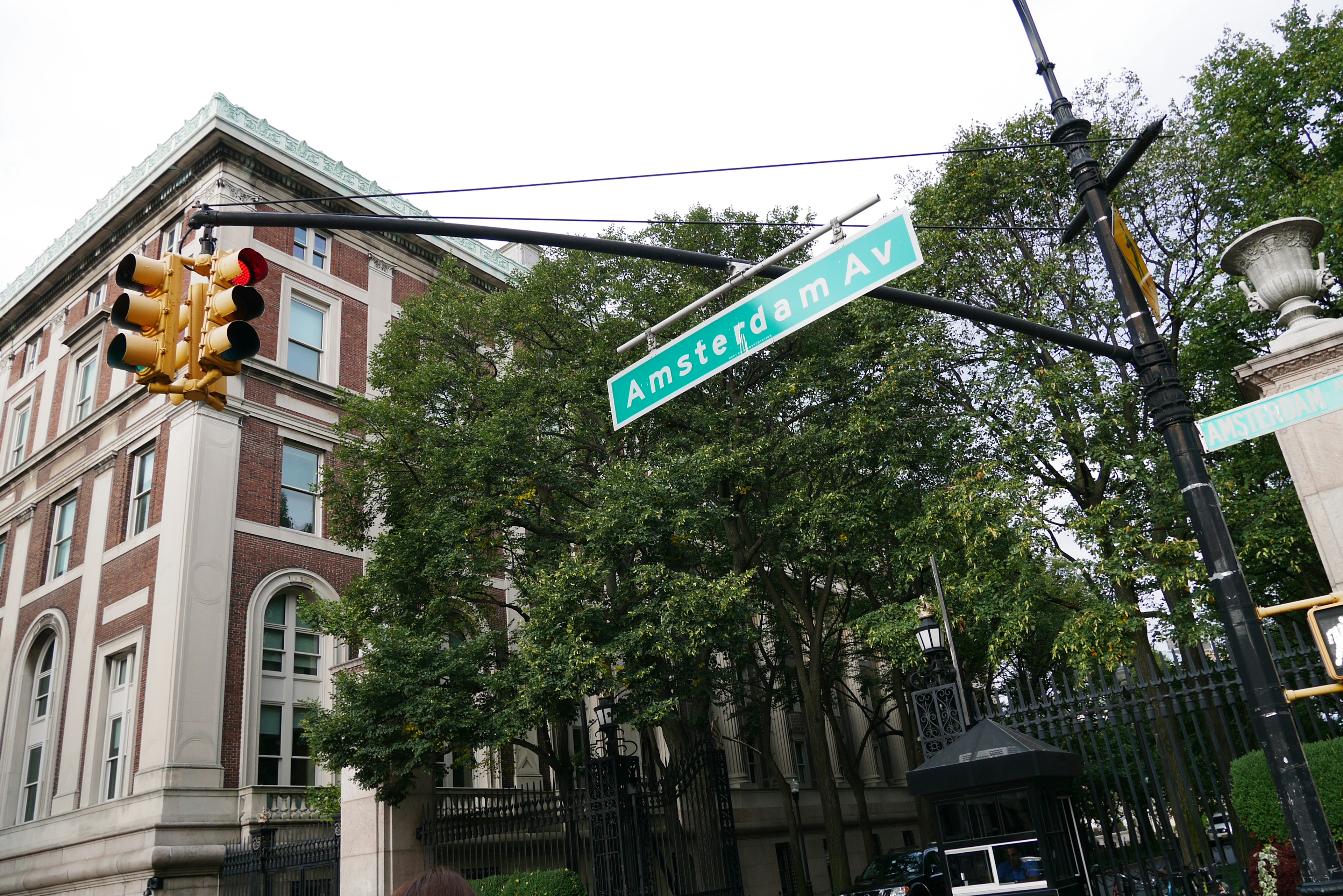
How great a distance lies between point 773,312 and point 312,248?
27.9 metres

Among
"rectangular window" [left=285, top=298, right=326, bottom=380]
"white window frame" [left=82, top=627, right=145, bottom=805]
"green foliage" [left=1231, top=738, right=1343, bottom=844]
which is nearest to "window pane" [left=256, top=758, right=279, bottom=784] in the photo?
"white window frame" [left=82, top=627, right=145, bottom=805]

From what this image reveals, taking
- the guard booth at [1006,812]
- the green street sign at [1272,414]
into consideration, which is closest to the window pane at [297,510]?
the guard booth at [1006,812]

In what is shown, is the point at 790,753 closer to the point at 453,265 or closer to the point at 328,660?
the point at 328,660

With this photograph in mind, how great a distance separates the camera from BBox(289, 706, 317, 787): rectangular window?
24.9m

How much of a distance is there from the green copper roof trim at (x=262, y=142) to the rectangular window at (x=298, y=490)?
317 inches

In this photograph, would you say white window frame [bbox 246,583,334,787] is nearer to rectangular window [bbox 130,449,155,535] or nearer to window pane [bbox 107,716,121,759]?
window pane [bbox 107,716,121,759]

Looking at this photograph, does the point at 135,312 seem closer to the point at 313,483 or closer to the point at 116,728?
the point at 313,483

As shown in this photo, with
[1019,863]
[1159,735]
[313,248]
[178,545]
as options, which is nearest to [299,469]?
[178,545]

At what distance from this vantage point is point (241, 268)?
20.6 ft

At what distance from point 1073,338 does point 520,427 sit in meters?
13.4

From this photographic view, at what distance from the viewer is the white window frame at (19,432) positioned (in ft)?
113

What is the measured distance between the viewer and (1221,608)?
648cm

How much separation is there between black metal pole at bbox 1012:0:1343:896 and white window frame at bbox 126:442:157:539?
84.7 feet

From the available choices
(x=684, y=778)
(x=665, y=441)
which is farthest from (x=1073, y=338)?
(x=665, y=441)
